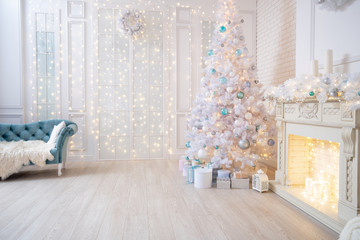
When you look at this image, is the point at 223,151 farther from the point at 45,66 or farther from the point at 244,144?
the point at 45,66

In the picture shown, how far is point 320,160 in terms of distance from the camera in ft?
10.1

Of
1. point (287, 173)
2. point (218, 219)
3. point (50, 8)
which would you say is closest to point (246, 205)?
point (218, 219)

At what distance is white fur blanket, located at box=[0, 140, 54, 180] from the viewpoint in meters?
3.67

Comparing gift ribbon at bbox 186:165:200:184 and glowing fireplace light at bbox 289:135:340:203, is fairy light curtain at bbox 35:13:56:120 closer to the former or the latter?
gift ribbon at bbox 186:165:200:184

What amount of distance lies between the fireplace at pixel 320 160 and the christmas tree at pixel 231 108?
48cm

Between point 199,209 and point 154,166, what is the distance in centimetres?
212

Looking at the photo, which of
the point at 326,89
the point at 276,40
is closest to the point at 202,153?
the point at 326,89

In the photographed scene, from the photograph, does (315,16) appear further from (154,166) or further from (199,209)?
(154,166)

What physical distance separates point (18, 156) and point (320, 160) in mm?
4074

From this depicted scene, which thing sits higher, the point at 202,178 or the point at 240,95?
the point at 240,95

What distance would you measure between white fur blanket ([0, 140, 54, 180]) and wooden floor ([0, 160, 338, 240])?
0.66 ft

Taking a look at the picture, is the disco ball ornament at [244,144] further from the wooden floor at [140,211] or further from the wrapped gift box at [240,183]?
the wooden floor at [140,211]

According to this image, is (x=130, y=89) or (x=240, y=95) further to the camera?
(x=130, y=89)

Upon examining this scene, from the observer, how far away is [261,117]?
12.6ft
